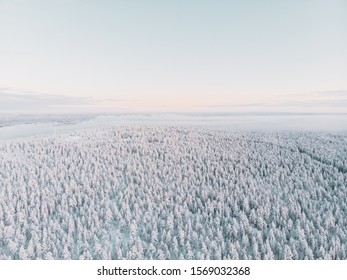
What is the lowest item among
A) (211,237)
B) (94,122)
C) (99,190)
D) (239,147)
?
(211,237)

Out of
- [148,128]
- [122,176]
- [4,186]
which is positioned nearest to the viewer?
[4,186]

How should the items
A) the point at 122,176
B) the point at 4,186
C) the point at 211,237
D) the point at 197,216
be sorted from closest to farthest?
the point at 211,237 < the point at 197,216 < the point at 4,186 < the point at 122,176

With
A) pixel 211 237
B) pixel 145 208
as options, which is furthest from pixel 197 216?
pixel 145 208

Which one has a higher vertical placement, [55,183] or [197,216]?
[55,183]

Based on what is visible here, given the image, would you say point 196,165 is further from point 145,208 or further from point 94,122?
point 94,122

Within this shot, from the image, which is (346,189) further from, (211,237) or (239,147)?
(211,237)

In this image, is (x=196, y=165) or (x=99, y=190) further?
(x=196, y=165)
